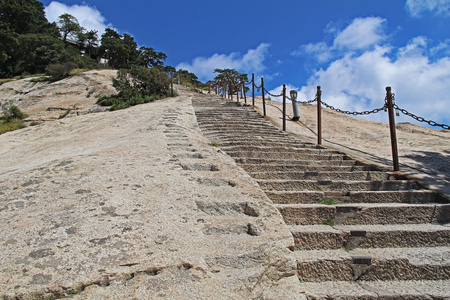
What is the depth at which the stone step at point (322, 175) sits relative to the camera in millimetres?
4367

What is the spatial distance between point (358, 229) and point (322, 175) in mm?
1714

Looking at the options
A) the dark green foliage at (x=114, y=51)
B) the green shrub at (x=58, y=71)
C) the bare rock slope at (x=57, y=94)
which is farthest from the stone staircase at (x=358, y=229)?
the dark green foliage at (x=114, y=51)

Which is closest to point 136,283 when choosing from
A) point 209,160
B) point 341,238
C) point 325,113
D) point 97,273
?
point 97,273

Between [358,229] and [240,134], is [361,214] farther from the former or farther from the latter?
[240,134]

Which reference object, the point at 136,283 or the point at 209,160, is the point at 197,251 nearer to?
the point at 136,283

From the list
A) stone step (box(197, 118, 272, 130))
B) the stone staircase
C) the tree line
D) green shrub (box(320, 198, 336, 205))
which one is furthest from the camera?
the tree line

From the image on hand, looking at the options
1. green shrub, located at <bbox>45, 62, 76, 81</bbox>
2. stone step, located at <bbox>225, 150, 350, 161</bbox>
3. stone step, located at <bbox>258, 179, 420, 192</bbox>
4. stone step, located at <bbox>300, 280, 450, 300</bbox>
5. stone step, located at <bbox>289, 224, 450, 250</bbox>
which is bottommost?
stone step, located at <bbox>300, 280, 450, 300</bbox>

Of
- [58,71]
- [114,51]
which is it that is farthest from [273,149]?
[114,51]

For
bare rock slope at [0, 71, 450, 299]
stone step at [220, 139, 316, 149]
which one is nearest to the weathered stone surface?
bare rock slope at [0, 71, 450, 299]

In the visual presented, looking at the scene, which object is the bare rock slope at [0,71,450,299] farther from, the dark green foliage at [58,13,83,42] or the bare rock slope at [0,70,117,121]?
the dark green foliage at [58,13,83,42]

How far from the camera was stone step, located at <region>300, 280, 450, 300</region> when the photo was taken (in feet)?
6.97

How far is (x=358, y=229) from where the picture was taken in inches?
114

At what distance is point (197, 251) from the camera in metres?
2.00

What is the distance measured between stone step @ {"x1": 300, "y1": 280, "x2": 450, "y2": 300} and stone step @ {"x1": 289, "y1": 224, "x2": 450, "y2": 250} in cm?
40
